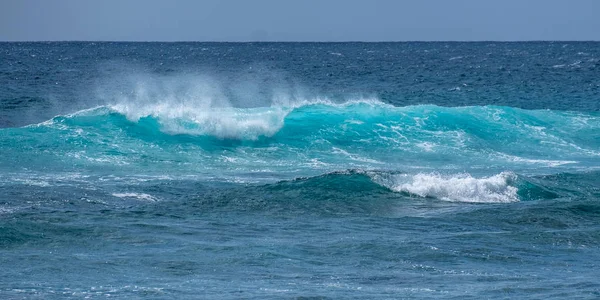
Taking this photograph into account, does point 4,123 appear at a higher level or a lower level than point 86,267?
higher

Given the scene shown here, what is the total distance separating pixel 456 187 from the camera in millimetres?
16562

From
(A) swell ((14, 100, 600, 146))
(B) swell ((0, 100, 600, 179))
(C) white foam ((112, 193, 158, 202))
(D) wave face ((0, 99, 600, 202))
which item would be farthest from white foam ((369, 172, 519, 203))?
(A) swell ((14, 100, 600, 146))

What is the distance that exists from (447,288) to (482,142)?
54.2 ft

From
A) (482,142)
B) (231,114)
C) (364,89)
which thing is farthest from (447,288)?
(364,89)

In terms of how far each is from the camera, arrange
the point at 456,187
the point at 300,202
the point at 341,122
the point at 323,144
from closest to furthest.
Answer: the point at 300,202 < the point at 456,187 < the point at 323,144 < the point at 341,122

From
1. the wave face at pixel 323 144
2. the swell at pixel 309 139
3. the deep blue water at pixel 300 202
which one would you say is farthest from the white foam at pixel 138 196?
the swell at pixel 309 139

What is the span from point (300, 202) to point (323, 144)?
9451 mm

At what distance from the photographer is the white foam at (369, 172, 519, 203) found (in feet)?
53.2

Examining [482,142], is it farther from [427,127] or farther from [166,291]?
[166,291]

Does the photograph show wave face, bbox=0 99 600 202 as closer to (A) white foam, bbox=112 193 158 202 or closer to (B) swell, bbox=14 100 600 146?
(B) swell, bbox=14 100 600 146

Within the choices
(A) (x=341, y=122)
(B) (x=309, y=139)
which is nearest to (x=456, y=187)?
(B) (x=309, y=139)

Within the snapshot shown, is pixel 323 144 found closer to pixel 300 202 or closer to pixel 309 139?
pixel 309 139

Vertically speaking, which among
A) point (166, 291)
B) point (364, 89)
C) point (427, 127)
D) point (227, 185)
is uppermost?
point (364, 89)

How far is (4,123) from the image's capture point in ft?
89.8
